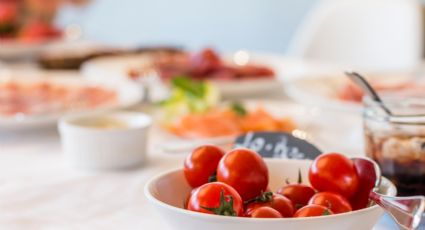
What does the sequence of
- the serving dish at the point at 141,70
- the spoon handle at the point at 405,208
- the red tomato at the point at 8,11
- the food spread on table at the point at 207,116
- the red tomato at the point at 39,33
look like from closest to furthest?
the spoon handle at the point at 405,208 < the food spread on table at the point at 207,116 < the serving dish at the point at 141,70 < the red tomato at the point at 39,33 < the red tomato at the point at 8,11

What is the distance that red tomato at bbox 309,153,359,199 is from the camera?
730 mm

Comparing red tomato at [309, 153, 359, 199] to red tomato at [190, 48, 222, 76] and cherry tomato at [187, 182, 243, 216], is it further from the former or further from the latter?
red tomato at [190, 48, 222, 76]

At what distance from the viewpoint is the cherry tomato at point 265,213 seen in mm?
658

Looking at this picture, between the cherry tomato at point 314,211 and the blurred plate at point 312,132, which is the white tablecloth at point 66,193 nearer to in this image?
the blurred plate at point 312,132

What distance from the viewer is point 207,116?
1.25 meters

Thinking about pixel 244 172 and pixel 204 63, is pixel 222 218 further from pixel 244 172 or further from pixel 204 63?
pixel 204 63

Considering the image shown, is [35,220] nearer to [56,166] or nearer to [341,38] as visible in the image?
[56,166]

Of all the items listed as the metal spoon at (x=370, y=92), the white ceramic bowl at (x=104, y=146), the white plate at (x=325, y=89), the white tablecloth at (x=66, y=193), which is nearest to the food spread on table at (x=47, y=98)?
the white tablecloth at (x=66, y=193)

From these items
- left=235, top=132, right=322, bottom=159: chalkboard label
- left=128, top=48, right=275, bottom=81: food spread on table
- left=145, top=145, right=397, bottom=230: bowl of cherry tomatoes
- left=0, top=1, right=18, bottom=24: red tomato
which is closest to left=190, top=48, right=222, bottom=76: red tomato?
left=128, top=48, right=275, bottom=81: food spread on table

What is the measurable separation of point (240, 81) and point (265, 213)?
100 centimetres

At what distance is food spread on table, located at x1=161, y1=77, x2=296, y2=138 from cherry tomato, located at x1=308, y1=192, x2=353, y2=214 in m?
0.50

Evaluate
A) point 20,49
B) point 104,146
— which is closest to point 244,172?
point 104,146

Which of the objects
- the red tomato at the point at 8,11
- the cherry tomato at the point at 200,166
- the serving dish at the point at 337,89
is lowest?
the cherry tomato at the point at 200,166

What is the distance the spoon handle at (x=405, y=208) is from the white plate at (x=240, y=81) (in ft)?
3.13
